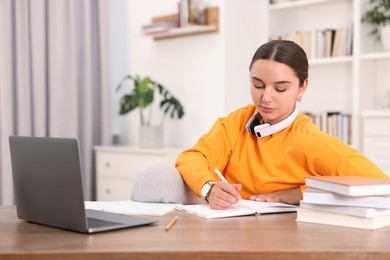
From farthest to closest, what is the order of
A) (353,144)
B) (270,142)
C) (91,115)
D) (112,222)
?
(91,115) → (353,144) → (270,142) → (112,222)

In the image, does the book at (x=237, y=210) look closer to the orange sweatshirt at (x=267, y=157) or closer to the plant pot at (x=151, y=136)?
the orange sweatshirt at (x=267, y=157)

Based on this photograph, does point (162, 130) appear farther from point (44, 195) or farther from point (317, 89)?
point (44, 195)

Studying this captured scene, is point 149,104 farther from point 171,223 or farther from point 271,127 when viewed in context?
point 171,223

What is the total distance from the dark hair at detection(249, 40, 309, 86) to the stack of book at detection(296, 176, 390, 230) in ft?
1.78

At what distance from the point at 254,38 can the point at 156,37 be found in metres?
0.79

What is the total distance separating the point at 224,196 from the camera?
5.65 ft

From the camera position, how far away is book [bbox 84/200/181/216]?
5.59ft

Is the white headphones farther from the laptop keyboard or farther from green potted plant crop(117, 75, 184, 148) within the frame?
green potted plant crop(117, 75, 184, 148)

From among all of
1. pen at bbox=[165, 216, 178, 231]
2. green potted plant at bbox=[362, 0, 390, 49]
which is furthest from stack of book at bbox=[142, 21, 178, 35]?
pen at bbox=[165, 216, 178, 231]

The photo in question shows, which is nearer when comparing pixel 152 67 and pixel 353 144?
pixel 353 144

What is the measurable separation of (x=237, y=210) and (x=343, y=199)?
315 millimetres

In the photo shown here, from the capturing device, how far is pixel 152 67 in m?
4.85

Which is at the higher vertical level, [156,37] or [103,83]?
[156,37]

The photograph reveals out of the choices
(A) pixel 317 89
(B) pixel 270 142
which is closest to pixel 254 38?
(A) pixel 317 89
